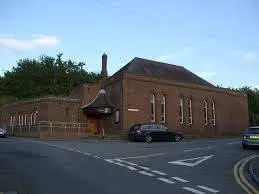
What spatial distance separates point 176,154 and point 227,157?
104 inches

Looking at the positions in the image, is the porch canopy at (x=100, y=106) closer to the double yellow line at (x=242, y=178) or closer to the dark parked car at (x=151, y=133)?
the dark parked car at (x=151, y=133)

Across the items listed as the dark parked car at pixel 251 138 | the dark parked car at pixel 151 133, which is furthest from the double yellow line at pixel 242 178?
the dark parked car at pixel 151 133

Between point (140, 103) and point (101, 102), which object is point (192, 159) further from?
point (101, 102)

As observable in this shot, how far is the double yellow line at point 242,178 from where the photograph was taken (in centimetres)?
1232

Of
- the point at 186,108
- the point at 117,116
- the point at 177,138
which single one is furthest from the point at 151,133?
the point at 186,108

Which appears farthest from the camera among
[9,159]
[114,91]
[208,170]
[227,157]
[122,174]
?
[114,91]

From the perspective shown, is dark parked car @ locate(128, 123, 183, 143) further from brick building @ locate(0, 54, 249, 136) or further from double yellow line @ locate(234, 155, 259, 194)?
double yellow line @ locate(234, 155, 259, 194)

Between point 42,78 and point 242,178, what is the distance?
69.0 metres

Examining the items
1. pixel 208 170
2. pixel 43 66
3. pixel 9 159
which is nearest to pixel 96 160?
pixel 9 159

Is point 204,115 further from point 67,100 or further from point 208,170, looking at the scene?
point 208,170

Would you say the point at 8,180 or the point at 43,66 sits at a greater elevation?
the point at 43,66

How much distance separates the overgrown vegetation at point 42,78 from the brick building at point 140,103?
1879 cm

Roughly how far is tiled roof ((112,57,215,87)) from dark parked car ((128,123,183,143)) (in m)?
11.2

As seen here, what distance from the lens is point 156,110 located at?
4984cm
